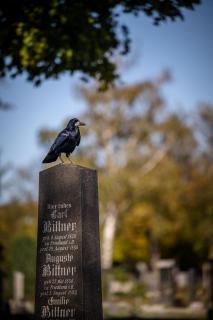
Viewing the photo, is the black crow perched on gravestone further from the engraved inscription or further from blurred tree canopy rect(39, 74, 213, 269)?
blurred tree canopy rect(39, 74, 213, 269)

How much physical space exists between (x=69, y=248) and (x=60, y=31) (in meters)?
7.33

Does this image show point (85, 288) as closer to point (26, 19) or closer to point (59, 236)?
point (59, 236)

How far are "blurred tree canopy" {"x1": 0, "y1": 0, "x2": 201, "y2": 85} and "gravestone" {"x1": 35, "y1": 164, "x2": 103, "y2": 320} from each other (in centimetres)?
601

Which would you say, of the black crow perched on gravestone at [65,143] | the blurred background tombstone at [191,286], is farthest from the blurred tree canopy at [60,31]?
the blurred background tombstone at [191,286]

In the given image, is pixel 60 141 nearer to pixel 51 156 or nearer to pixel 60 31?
pixel 51 156

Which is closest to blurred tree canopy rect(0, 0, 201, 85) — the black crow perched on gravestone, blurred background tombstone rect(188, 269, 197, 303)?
the black crow perched on gravestone

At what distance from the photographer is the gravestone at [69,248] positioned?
30.1 ft

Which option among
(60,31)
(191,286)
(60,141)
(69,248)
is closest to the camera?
(69,248)

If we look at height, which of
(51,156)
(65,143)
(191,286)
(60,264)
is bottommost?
(60,264)

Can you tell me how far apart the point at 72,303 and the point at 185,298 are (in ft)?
76.5

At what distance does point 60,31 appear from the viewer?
15094 mm

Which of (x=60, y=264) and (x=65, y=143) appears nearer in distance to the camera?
(x=60, y=264)

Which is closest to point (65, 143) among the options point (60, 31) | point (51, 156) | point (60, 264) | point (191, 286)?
point (51, 156)

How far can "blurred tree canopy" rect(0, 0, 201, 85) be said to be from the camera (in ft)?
48.5
